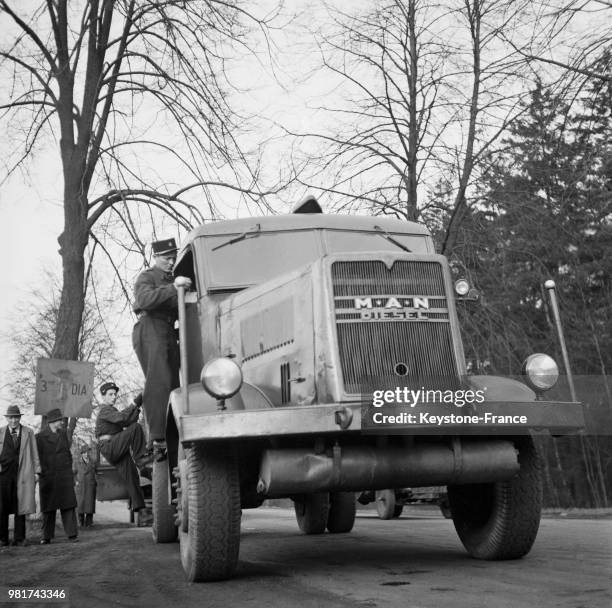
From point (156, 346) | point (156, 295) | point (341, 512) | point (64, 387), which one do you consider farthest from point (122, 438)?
point (156, 295)

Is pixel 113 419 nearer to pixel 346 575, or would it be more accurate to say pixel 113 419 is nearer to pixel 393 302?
pixel 346 575

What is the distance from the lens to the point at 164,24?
14.2 m

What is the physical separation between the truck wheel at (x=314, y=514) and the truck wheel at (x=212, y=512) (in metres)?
4.08

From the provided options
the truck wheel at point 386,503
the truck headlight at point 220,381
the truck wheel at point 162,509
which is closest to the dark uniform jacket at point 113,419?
the truck wheel at point 162,509

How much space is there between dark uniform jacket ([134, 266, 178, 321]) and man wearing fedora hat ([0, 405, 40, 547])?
14.9 ft

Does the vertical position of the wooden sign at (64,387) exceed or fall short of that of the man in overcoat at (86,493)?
it exceeds it

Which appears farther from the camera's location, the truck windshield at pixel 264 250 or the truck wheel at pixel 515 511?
→ the truck windshield at pixel 264 250

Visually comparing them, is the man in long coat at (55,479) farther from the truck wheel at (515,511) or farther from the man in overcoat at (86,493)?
the truck wheel at (515,511)

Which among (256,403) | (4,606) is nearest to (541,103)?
(256,403)

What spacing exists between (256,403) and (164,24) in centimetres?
956

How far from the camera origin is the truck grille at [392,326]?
19.3 ft

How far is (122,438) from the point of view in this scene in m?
12.3

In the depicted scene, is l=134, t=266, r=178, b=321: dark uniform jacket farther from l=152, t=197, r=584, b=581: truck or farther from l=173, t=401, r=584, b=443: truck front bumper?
l=173, t=401, r=584, b=443: truck front bumper
